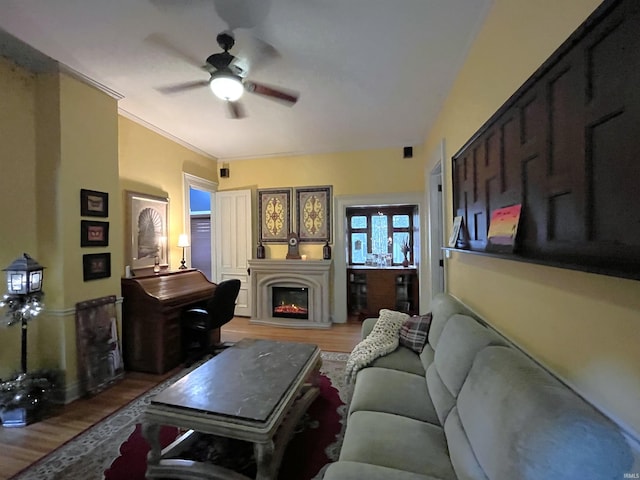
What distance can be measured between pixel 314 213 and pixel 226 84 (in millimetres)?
2915

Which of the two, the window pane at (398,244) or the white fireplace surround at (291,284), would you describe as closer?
the white fireplace surround at (291,284)

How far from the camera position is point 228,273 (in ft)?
17.4

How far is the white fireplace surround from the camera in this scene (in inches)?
186

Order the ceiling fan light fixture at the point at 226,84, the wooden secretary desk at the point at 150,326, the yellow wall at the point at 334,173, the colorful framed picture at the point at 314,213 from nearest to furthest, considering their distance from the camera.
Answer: the ceiling fan light fixture at the point at 226,84 < the wooden secretary desk at the point at 150,326 < the yellow wall at the point at 334,173 < the colorful framed picture at the point at 314,213

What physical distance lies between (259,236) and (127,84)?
2920mm

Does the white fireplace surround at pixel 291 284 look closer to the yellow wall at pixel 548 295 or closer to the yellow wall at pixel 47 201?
the yellow wall at pixel 47 201

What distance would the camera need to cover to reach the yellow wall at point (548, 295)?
0.81m

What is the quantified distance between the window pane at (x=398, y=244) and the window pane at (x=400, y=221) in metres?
0.15

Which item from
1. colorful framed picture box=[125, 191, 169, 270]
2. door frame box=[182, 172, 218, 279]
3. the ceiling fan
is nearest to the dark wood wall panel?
the ceiling fan

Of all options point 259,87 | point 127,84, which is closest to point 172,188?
point 127,84

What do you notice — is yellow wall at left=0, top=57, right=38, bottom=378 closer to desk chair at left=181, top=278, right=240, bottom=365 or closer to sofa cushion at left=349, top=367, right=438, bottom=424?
desk chair at left=181, top=278, right=240, bottom=365

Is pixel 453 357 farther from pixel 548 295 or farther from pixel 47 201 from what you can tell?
pixel 47 201

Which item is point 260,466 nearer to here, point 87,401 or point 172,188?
point 87,401

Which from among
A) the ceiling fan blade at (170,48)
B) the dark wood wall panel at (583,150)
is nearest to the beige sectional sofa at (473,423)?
the dark wood wall panel at (583,150)
